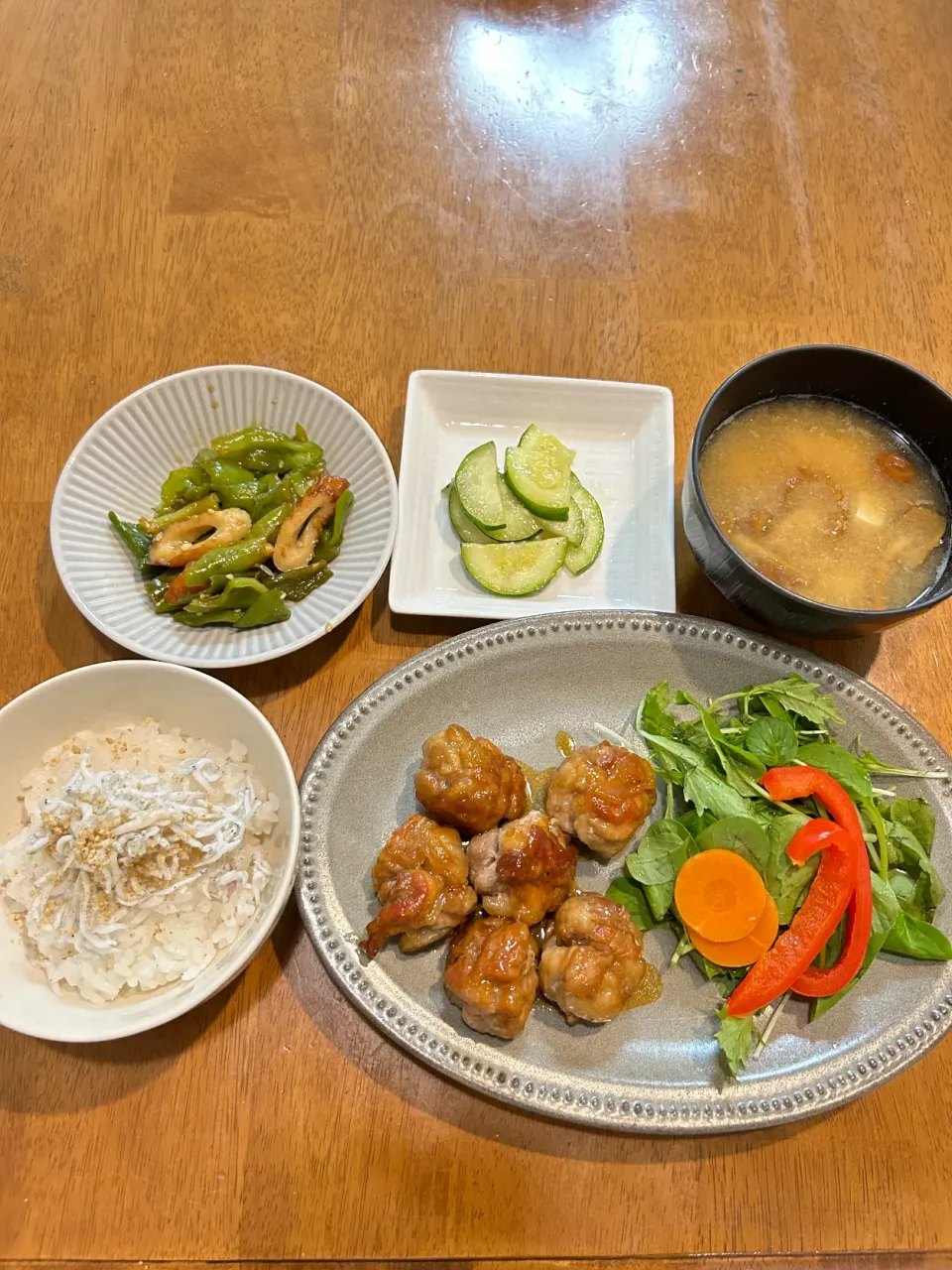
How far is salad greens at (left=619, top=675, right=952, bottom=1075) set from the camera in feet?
6.32

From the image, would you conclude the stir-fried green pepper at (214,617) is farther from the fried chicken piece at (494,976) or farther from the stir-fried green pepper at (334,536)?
the fried chicken piece at (494,976)

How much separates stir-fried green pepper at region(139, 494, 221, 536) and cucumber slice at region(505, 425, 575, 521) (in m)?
0.88

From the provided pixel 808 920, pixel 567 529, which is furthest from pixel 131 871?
pixel 808 920

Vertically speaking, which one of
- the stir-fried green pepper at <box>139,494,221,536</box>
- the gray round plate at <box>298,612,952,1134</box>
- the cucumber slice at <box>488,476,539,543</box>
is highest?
the cucumber slice at <box>488,476,539,543</box>

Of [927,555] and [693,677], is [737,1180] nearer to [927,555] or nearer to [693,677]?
[693,677]

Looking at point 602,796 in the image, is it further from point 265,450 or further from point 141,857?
point 265,450

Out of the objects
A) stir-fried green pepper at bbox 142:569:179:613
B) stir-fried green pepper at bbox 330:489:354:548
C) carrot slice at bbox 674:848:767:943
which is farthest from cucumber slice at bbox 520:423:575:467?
carrot slice at bbox 674:848:767:943

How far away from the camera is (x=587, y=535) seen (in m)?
2.40

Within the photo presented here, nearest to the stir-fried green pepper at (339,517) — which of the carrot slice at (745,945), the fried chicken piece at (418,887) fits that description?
the fried chicken piece at (418,887)

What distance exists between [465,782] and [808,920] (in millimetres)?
878

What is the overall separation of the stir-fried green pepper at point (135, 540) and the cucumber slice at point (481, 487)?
2.98 feet

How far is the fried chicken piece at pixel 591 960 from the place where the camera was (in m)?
1.78

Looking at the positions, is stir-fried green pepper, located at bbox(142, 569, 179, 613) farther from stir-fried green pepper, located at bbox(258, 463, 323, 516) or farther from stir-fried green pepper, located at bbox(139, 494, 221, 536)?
stir-fried green pepper, located at bbox(258, 463, 323, 516)

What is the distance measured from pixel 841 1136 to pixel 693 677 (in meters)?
1.14
